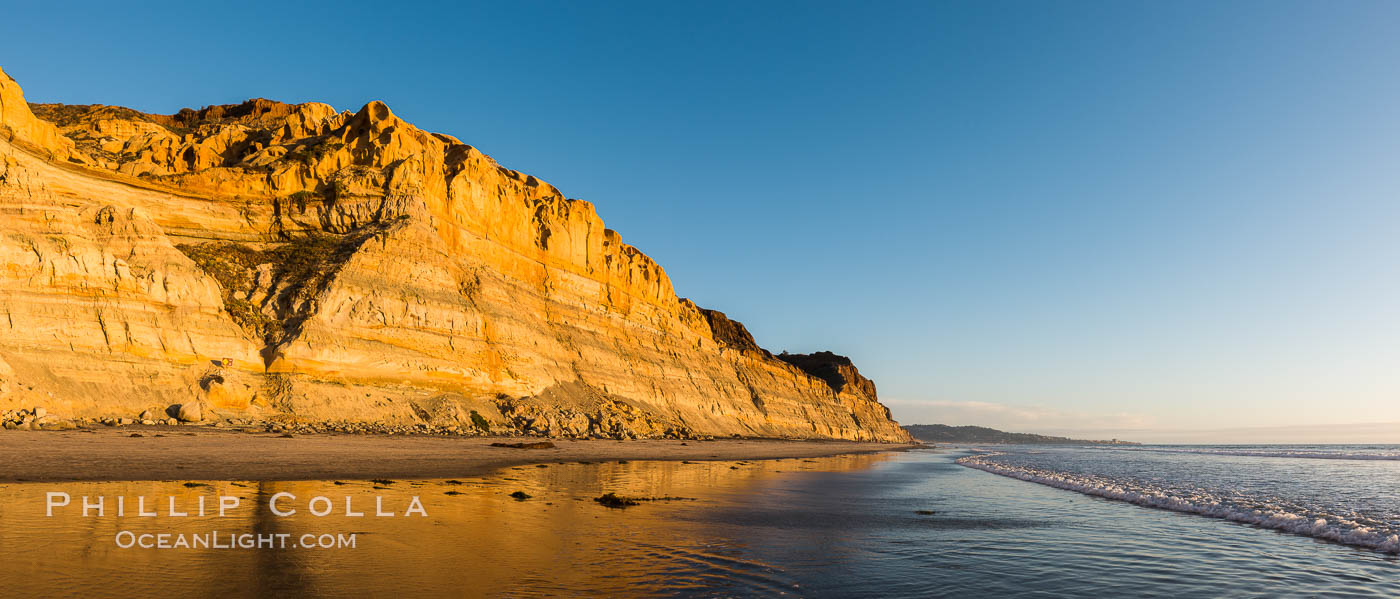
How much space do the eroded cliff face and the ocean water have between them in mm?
21587

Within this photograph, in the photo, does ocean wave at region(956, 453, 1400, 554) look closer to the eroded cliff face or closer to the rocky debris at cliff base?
the eroded cliff face

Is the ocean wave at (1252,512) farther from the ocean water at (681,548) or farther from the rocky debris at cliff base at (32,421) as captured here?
the rocky debris at cliff base at (32,421)

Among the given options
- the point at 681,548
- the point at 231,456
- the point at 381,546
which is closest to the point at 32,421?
the point at 231,456

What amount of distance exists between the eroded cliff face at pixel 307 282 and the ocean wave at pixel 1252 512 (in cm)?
3263

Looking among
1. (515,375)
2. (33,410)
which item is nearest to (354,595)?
(33,410)

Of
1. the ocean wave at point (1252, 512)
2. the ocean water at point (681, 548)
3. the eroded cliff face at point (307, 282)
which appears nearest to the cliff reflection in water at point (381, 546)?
the ocean water at point (681, 548)

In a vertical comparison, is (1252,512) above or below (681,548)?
below

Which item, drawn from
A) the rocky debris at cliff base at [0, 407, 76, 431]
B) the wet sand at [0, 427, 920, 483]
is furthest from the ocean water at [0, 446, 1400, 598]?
the rocky debris at cliff base at [0, 407, 76, 431]

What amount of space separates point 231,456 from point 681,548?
16.1 m

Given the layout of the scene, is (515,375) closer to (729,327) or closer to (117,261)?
(117,261)

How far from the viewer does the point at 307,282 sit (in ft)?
123

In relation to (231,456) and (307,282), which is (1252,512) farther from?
(307,282)

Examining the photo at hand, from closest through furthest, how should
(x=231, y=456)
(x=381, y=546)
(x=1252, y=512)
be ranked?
1. (x=381, y=546)
2. (x=1252, y=512)
3. (x=231, y=456)

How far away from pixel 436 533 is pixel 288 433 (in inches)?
857
